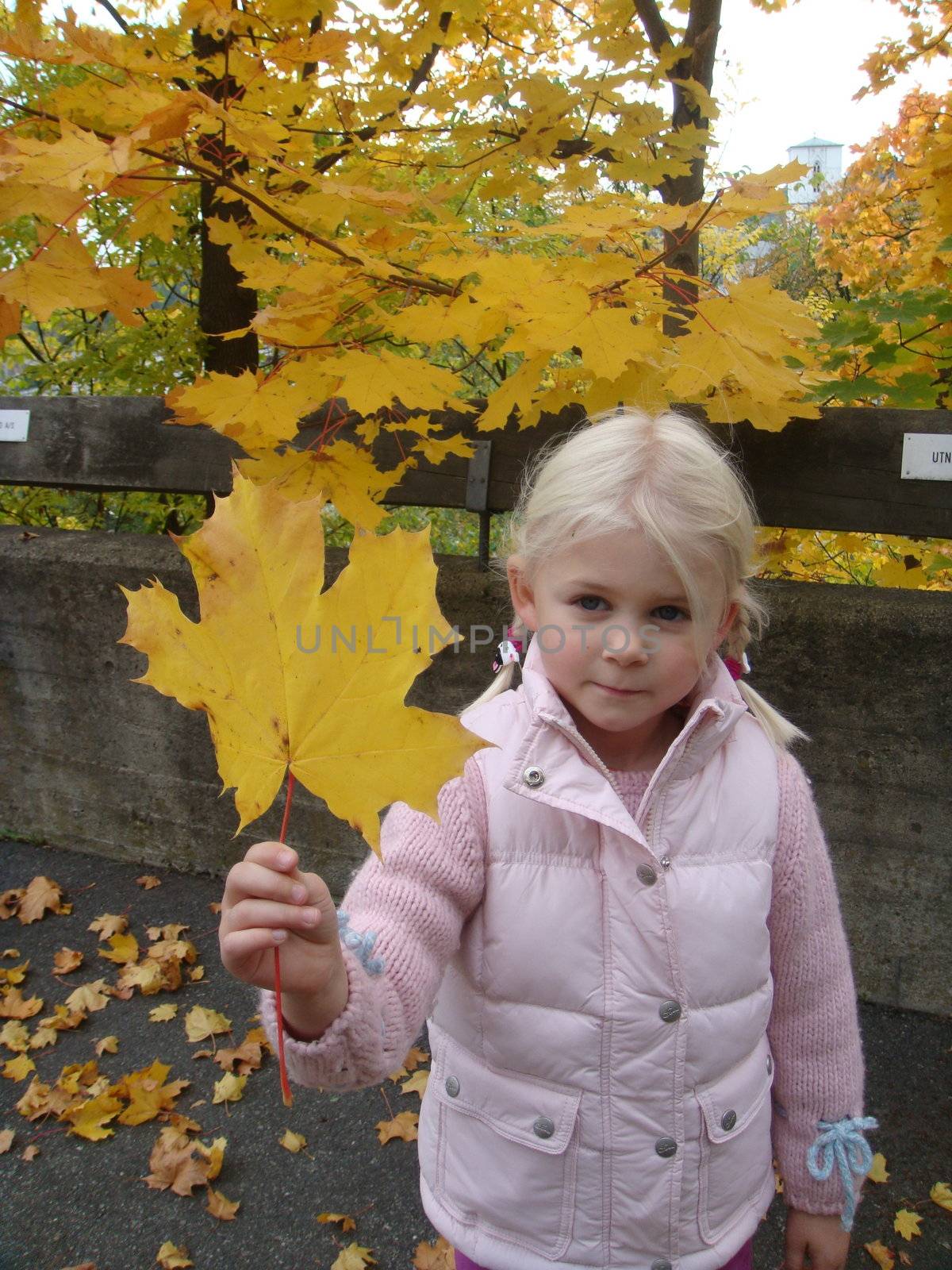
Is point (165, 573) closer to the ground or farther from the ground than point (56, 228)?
closer to the ground

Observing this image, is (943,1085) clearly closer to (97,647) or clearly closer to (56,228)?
(56,228)

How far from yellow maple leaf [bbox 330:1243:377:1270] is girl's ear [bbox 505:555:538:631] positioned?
1.58 meters

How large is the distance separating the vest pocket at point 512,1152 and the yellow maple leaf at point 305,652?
0.64m

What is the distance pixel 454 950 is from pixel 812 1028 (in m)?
0.57

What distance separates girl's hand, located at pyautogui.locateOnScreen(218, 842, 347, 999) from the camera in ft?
2.48

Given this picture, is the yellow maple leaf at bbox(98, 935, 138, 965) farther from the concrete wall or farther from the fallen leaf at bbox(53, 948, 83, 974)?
the concrete wall

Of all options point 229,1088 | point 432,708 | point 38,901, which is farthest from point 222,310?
point 229,1088

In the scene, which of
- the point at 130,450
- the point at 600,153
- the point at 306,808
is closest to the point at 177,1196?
the point at 306,808

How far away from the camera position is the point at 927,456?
2.27 metres

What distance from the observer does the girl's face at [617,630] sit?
1079 mm

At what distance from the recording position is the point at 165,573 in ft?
10.2

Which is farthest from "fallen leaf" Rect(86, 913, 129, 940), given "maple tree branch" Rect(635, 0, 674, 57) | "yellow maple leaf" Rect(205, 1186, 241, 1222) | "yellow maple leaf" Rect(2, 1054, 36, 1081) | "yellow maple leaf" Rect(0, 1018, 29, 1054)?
"maple tree branch" Rect(635, 0, 674, 57)

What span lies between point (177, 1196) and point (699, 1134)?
1541 mm

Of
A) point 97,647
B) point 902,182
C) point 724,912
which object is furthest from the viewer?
point 902,182
